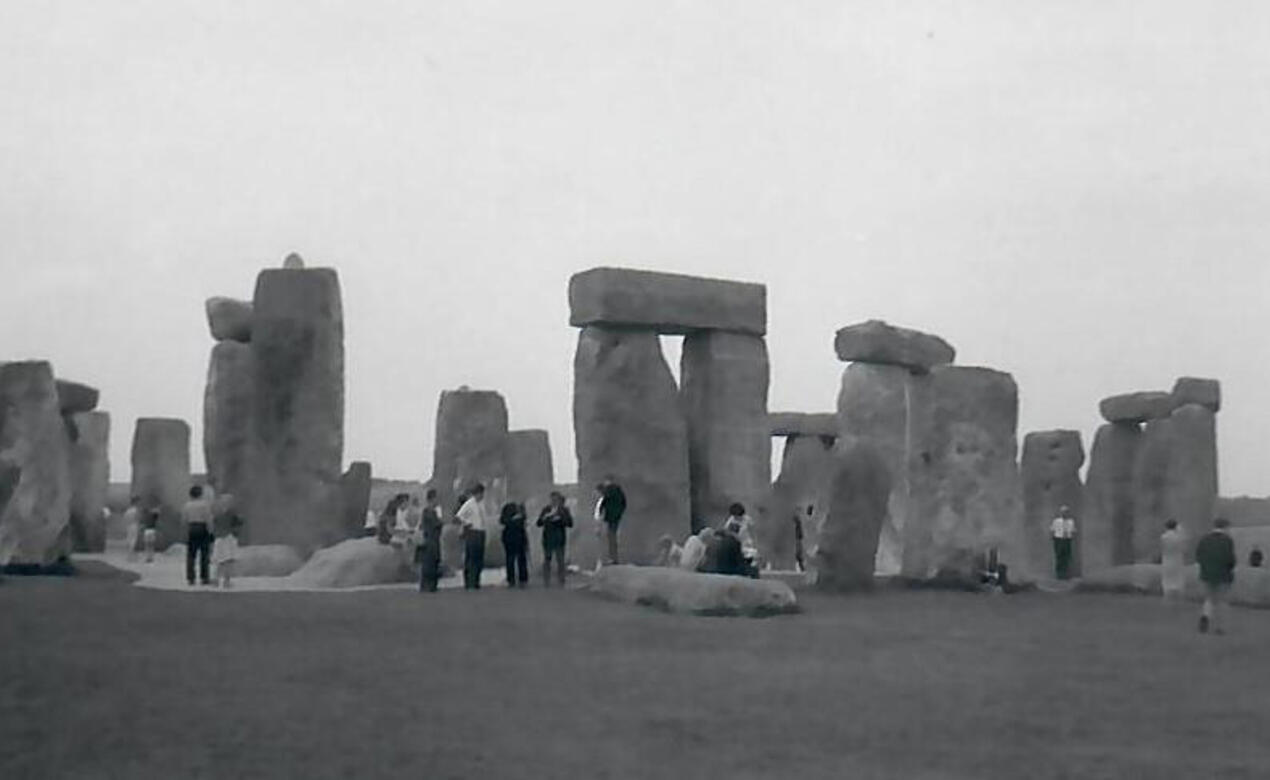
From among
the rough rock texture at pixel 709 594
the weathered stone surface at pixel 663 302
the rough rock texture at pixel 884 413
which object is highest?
the weathered stone surface at pixel 663 302

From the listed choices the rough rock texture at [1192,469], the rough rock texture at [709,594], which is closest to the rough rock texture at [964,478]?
the rough rock texture at [709,594]

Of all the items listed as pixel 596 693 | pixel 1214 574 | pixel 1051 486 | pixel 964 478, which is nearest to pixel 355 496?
pixel 964 478

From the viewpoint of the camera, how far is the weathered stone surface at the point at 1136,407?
2419 cm

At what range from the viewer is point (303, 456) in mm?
19531

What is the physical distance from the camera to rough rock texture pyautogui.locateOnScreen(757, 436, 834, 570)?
25922mm

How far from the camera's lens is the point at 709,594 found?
13.5 meters

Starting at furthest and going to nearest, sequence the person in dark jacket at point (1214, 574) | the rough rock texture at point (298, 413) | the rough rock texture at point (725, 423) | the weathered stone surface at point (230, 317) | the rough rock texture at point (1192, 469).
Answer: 1. the rough rock texture at point (1192, 469)
2. the weathered stone surface at point (230, 317)
3. the rough rock texture at point (725, 423)
4. the rough rock texture at point (298, 413)
5. the person in dark jacket at point (1214, 574)

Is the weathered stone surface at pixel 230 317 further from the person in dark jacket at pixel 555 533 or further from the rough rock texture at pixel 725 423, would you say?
the person in dark jacket at pixel 555 533

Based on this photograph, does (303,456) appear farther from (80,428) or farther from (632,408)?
(80,428)

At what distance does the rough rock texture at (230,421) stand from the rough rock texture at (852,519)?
6.93 m

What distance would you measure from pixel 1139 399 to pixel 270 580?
13017 millimetres

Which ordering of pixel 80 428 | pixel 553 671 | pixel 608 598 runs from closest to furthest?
pixel 553 671 → pixel 608 598 → pixel 80 428

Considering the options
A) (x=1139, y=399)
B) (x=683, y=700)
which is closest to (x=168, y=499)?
(x=1139, y=399)

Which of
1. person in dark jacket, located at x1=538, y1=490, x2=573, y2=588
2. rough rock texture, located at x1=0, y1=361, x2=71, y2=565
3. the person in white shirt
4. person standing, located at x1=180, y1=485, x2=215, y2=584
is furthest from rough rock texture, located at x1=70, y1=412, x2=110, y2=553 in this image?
person in dark jacket, located at x1=538, y1=490, x2=573, y2=588
